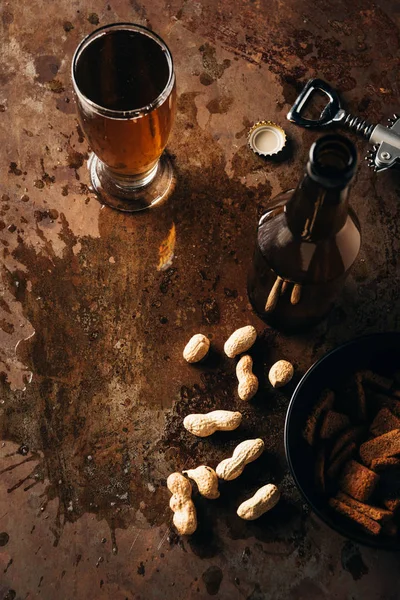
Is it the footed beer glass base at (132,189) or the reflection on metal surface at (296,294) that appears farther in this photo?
the footed beer glass base at (132,189)

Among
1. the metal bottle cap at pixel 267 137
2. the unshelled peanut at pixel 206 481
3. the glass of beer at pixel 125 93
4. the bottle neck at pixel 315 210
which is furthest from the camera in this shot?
the metal bottle cap at pixel 267 137

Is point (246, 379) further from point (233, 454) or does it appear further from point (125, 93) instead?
point (125, 93)

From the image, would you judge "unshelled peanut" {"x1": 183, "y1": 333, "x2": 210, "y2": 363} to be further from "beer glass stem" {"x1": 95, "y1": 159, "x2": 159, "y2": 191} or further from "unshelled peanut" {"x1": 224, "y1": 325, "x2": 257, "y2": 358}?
"beer glass stem" {"x1": 95, "y1": 159, "x2": 159, "y2": 191}

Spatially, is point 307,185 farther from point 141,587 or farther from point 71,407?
point 141,587

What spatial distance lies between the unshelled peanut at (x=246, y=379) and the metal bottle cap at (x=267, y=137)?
0.34 metres

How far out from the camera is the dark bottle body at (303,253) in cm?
76

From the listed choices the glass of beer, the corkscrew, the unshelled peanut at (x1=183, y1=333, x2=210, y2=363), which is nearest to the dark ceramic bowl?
the unshelled peanut at (x1=183, y1=333, x2=210, y2=363)

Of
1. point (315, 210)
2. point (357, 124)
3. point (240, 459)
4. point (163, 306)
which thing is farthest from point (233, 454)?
point (357, 124)

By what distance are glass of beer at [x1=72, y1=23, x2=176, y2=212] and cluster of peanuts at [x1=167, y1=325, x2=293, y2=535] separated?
11.6 inches

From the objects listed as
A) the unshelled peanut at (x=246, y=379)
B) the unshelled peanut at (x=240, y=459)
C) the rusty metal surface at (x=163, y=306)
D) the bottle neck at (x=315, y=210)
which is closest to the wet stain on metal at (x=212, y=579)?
the rusty metal surface at (x=163, y=306)

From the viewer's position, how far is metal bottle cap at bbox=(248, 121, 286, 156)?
1.09 m

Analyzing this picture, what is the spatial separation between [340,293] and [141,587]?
1.74ft

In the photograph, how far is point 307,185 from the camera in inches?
29.4

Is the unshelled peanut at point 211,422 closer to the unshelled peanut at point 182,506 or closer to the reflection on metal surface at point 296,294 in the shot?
the unshelled peanut at point 182,506
